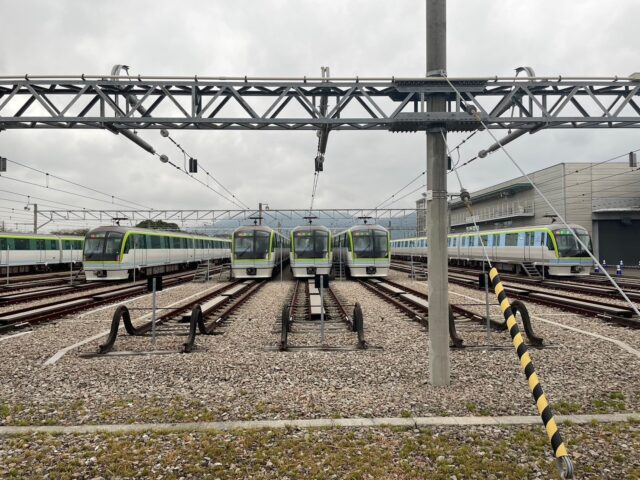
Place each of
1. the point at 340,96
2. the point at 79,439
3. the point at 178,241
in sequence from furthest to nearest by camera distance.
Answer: the point at 178,241, the point at 340,96, the point at 79,439

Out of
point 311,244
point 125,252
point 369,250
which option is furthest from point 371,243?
point 125,252

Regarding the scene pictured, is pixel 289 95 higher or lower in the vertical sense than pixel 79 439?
higher

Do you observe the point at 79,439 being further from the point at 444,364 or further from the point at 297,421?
the point at 444,364

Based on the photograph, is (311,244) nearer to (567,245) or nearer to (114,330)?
(567,245)

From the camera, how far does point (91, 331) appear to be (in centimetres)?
911

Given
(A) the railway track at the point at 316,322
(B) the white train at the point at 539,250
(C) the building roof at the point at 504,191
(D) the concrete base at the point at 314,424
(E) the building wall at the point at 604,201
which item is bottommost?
(D) the concrete base at the point at 314,424

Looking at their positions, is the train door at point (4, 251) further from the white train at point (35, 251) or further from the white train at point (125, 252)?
the white train at point (125, 252)

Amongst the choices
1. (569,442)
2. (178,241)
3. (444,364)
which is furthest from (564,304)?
(178,241)

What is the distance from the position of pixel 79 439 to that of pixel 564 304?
1234cm

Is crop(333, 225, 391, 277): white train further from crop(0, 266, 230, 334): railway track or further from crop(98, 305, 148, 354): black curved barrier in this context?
crop(98, 305, 148, 354): black curved barrier

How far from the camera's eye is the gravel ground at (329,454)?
3352 mm

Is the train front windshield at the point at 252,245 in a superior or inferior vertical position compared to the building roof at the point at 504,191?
inferior

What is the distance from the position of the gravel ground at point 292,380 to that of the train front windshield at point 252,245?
1245 centimetres

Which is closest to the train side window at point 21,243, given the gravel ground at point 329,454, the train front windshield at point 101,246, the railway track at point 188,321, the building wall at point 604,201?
the train front windshield at point 101,246
